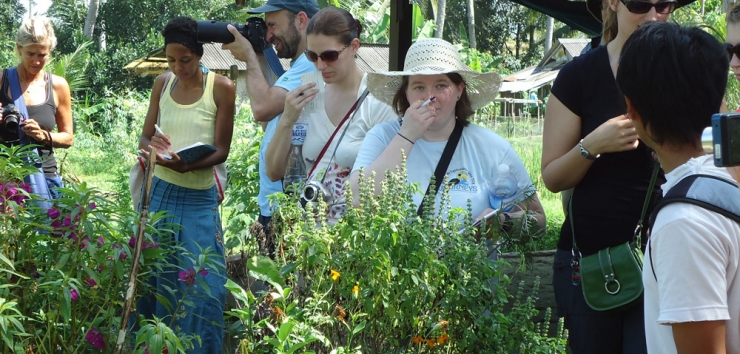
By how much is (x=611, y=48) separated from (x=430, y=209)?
2.71 feet

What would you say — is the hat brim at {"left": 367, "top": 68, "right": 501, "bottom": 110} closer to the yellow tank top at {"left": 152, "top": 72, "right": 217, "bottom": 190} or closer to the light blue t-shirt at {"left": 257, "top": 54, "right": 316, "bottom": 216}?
the light blue t-shirt at {"left": 257, "top": 54, "right": 316, "bottom": 216}

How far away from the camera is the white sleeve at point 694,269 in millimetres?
1425

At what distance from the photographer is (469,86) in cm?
349

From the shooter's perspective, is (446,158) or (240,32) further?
(240,32)

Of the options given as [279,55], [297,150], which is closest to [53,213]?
[297,150]

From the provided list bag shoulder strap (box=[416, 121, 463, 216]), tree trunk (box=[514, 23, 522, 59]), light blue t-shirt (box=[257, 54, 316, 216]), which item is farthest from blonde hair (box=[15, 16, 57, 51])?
tree trunk (box=[514, 23, 522, 59])

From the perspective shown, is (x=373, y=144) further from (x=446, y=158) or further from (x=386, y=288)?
(x=386, y=288)

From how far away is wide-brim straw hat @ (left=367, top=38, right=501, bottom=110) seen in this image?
324 centimetres

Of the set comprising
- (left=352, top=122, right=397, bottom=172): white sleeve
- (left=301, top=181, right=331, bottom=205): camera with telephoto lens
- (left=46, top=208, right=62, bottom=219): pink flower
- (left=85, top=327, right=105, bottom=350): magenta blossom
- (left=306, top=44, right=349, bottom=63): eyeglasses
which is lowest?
(left=85, top=327, right=105, bottom=350): magenta blossom

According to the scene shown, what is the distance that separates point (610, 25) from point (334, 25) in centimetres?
124

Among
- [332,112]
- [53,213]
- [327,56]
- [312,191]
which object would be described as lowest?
[312,191]

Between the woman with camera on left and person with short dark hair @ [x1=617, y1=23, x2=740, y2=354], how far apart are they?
383cm

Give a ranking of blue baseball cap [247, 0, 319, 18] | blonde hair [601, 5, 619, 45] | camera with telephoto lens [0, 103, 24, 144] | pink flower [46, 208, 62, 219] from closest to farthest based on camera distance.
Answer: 1. pink flower [46, 208, 62, 219]
2. blonde hair [601, 5, 619, 45]
3. blue baseball cap [247, 0, 319, 18]
4. camera with telephoto lens [0, 103, 24, 144]

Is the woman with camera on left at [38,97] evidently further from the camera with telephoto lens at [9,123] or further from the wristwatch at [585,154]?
the wristwatch at [585,154]
